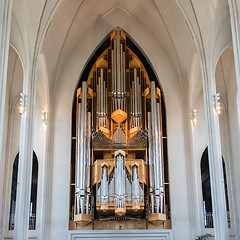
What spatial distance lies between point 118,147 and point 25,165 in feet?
14.3

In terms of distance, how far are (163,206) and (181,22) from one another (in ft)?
20.1

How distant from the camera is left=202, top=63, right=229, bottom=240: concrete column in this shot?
1216 cm

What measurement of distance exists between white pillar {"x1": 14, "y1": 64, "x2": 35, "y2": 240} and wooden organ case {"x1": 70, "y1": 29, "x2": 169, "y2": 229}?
10.2 ft

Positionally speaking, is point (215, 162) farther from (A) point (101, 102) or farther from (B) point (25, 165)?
(A) point (101, 102)

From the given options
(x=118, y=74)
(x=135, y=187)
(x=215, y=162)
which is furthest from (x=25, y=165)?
(x=118, y=74)

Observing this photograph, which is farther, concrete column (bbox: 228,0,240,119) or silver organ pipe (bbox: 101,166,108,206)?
silver organ pipe (bbox: 101,166,108,206)

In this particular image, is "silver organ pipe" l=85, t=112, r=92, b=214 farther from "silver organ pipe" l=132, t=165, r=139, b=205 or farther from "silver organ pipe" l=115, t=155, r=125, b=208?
"silver organ pipe" l=132, t=165, r=139, b=205

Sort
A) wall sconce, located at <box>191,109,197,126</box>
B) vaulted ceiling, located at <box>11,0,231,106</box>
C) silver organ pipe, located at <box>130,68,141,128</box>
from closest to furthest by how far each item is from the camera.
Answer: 1. vaulted ceiling, located at <box>11,0,231,106</box>
2. wall sconce, located at <box>191,109,197,126</box>
3. silver organ pipe, located at <box>130,68,141,128</box>

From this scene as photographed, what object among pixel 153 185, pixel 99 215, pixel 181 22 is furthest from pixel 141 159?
pixel 181 22

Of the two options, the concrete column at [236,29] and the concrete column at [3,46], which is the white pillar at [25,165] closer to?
the concrete column at [3,46]

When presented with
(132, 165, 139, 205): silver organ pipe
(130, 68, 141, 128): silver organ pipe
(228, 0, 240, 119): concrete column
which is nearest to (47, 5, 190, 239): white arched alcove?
(130, 68, 141, 128): silver organ pipe

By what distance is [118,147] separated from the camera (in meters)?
16.0

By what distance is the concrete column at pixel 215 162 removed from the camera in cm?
1216

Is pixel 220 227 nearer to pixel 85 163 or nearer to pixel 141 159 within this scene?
pixel 141 159
